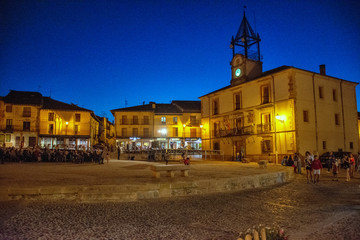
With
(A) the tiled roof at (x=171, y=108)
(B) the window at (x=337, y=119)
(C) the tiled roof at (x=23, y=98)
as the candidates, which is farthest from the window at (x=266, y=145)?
(C) the tiled roof at (x=23, y=98)

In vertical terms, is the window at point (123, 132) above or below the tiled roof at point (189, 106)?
below

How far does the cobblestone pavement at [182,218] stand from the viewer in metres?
4.80

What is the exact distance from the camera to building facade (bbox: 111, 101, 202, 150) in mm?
46781

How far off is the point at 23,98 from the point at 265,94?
117 feet

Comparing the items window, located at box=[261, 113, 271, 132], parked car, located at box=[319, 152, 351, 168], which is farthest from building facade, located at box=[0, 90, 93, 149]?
parked car, located at box=[319, 152, 351, 168]

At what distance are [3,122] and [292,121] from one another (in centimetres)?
3833

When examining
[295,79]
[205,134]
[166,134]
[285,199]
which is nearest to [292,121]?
[295,79]

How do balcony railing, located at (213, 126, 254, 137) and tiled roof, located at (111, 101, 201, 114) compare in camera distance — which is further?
tiled roof, located at (111, 101, 201, 114)

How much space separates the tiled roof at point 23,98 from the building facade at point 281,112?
28.3m

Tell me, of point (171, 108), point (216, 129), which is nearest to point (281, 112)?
point (216, 129)

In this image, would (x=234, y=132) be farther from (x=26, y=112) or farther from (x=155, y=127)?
(x=26, y=112)

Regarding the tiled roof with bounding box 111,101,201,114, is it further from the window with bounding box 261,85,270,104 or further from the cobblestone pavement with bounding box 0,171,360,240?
the cobblestone pavement with bounding box 0,171,360,240

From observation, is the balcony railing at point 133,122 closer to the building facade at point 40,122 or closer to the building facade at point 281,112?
the building facade at point 40,122

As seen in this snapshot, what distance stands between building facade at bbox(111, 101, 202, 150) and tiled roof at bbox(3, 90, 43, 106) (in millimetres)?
12057
